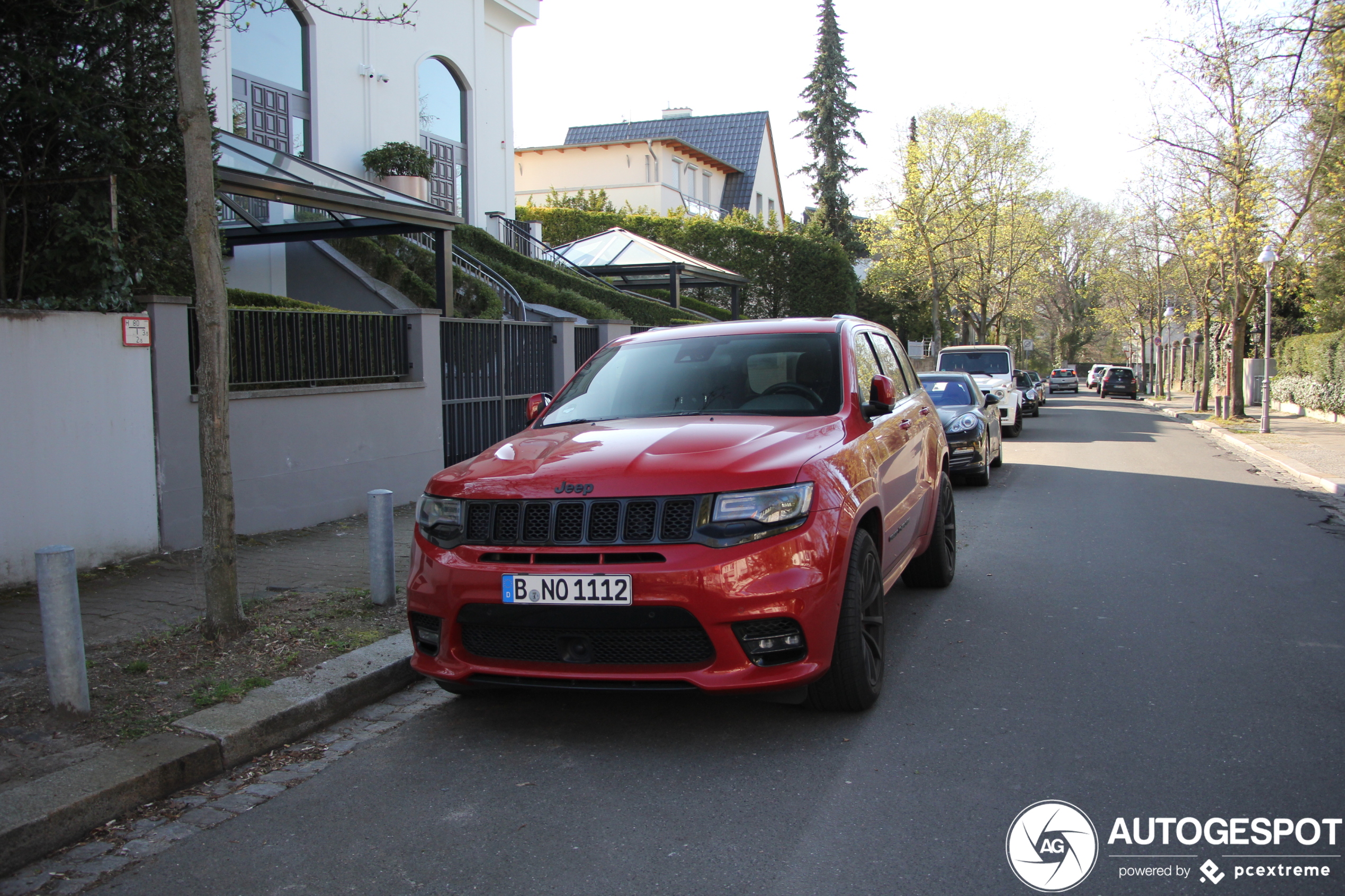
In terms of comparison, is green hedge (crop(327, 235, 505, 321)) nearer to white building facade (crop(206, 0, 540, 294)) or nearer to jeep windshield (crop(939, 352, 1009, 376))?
white building facade (crop(206, 0, 540, 294))

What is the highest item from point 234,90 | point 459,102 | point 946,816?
point 459,102

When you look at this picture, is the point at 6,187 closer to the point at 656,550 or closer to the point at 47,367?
the point at 47,367

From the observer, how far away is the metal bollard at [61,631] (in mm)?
4176

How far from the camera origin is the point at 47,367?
6629 mm

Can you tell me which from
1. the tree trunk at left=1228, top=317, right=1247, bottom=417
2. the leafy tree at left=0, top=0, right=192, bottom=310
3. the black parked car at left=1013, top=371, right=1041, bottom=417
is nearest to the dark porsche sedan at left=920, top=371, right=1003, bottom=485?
the leafy tree at left=0, top=0, right=192, bottom=310

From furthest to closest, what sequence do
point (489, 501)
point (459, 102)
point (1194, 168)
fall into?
point (1194, 168) < point (459, 102) < point (489, 501)

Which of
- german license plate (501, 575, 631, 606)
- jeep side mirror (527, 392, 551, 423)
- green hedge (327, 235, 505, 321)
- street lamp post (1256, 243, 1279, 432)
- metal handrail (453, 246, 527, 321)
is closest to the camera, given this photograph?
german license plate (501, 575, 631, 606)

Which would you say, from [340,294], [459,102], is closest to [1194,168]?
[459,102]

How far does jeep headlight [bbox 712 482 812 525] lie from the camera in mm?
3861

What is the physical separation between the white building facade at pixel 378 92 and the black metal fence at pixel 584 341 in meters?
4.87

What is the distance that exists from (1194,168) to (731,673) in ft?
84.2

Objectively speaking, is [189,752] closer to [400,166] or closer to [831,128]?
[400,166]

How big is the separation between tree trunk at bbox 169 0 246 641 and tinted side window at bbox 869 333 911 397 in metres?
3.81

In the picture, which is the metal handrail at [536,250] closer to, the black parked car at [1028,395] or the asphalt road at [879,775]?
the black parked car at [1028,395]
